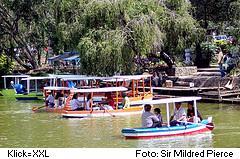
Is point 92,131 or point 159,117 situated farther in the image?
point 92,131

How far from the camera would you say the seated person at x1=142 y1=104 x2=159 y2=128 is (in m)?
21.8

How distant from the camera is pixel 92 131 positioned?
82.8 feet

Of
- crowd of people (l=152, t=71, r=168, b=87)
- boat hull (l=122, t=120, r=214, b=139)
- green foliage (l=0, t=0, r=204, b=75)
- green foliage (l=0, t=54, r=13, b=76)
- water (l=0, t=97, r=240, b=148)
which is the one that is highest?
green foliage (l=0, t=0, r=204, b=75)

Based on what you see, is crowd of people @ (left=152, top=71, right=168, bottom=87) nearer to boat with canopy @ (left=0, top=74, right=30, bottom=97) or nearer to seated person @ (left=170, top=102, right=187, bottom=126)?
boat with canopy @ (left=0, top=74, right=30, bottom=97)

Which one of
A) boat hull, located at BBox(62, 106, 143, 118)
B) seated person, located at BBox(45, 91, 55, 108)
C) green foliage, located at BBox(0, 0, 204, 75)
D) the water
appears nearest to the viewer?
the water

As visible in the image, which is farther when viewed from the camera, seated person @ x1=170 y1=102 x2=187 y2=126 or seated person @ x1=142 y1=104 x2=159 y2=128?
seated person @ x1=170 y1=102 x2=187 y2=126

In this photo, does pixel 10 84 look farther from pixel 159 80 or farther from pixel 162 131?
pixel 162 131

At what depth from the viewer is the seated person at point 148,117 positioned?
21766mm

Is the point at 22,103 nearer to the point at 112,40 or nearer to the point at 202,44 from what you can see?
the point at 112,40

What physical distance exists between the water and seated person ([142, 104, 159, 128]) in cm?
67

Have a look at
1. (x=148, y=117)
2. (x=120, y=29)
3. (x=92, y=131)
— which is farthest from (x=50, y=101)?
(x=148, y=117)

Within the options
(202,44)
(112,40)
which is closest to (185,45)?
(202,44)

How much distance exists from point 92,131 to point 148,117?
4.12 m

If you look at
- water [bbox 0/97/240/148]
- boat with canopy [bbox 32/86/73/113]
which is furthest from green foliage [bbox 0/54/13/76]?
water [bbox 0/97/240/148]
